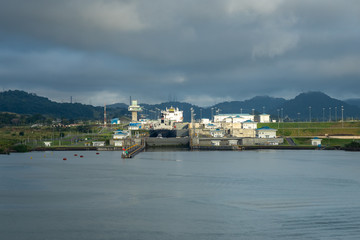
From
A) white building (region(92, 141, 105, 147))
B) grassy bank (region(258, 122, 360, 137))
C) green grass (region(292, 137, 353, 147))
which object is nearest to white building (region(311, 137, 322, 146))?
green grass (region(292, 137, 353, 147))

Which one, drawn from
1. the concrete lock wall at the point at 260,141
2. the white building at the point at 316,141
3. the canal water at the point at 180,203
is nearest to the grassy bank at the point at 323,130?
the concrete lock wall at the point at 260,141

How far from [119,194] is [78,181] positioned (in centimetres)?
816

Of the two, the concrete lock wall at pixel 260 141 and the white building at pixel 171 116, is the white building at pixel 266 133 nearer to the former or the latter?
the concrete lock wall at pixel 260 141

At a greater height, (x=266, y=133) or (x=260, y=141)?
(x=266, y=133)

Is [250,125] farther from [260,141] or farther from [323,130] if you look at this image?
[260,141]

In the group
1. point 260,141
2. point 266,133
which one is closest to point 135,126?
point 266,133

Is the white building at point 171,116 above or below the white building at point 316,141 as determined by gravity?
above

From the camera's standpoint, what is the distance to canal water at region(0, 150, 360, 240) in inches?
839

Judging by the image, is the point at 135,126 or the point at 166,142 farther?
the point at 135,126

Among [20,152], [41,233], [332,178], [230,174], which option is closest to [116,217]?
[41,233]

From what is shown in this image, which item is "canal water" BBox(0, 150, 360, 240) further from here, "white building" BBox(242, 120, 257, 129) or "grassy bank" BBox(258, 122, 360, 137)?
"white building" BBox(242, 120, 257, 129)

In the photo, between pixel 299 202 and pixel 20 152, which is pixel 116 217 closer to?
pixel 299 202

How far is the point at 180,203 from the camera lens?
91.9 feet

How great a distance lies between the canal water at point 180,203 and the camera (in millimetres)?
21312
